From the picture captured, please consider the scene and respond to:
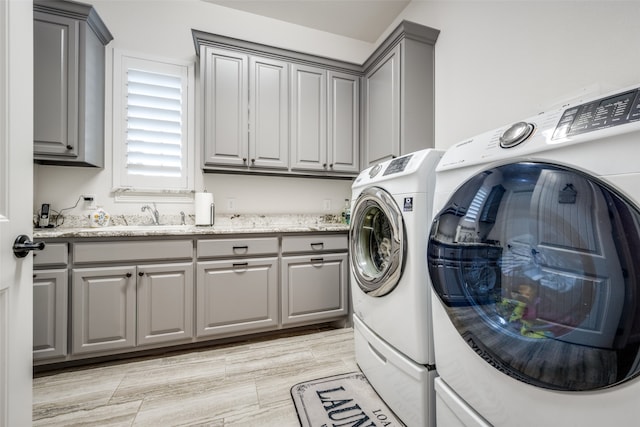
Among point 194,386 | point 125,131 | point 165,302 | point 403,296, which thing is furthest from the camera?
point 125,131

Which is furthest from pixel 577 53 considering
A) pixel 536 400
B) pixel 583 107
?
pixel 536 400

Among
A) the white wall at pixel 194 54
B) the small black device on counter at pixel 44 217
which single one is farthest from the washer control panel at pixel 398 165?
the small black device on counter at pixel 44 217

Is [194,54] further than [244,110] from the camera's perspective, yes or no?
Yes

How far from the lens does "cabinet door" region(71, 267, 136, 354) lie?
5.01 feet

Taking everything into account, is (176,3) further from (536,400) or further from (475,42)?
(536,400)

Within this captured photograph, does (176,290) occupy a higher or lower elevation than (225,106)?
lower

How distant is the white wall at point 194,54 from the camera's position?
6.57 ft

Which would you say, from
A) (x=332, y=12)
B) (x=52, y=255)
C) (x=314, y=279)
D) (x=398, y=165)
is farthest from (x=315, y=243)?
(x=332, y=12)

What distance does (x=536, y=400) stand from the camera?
606 mm

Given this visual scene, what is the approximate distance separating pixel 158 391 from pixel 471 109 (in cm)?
265

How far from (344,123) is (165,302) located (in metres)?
2.12

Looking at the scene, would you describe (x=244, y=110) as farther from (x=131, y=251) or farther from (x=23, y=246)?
(x=23, y=246)

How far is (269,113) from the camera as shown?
2.22 m

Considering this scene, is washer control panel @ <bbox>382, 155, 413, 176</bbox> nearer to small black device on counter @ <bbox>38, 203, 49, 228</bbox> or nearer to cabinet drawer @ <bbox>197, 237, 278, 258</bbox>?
cabinet drawer @ <bbox>197, 237, 278, 258</bbox>
